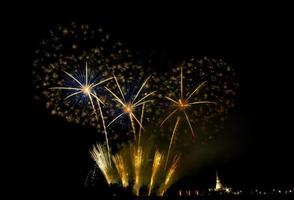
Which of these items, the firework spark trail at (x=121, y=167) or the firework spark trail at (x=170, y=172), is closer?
the firework spark trail at (x=121, y=167)

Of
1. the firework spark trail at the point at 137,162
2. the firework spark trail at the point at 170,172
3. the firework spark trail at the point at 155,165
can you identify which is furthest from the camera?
the firework spark trail at the point at 170,172

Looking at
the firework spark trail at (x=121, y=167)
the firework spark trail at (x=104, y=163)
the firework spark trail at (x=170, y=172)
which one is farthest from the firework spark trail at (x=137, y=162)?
the firework spark trail at (x=170, y=172)

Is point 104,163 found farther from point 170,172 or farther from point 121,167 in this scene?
point 170,172

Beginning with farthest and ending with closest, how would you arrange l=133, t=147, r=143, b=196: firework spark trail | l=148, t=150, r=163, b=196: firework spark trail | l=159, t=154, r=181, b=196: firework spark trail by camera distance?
1. l=159, t=154, r=181, b=196: firework spark trail
2. l=148, t=150, r=163, b=196: firework spark trail
3. l=133, t=147, r=143, b=196: firework spark trail

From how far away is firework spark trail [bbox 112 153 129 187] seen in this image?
18666 millimetres

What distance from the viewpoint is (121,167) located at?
1881 centimetres

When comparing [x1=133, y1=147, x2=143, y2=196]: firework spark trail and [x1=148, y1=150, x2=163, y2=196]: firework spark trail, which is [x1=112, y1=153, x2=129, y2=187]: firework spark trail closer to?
[x1=133, y1=147, x2=143, y2=196]: firework spark trail

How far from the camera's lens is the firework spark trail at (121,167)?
18.7 metres

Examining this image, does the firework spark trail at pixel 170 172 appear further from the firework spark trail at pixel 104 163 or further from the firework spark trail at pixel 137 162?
the firework spark trail at pixel 104 163

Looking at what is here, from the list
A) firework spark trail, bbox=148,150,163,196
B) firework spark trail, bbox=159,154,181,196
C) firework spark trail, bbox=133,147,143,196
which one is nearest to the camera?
firework spark trail, bbox=133,147,143,196

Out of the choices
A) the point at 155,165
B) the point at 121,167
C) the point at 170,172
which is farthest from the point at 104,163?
the point at 170,172

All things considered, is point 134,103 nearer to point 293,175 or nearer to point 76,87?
point 76,87

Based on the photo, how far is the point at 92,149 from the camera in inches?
778

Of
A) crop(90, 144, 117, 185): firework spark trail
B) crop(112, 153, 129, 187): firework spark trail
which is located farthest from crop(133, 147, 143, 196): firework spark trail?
crop(90, 144, 117, 185): firework spark trail
